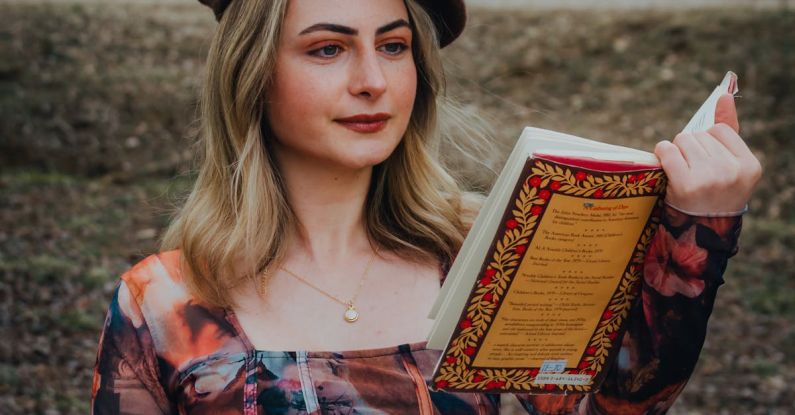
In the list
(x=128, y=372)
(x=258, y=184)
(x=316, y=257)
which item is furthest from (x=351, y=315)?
(x=128, y=372)

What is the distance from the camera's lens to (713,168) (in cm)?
140

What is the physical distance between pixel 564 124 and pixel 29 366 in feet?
14.9

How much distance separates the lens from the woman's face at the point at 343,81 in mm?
1805

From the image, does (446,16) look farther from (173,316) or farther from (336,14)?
(173,316)

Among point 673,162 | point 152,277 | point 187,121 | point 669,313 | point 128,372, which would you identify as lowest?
point 187,121

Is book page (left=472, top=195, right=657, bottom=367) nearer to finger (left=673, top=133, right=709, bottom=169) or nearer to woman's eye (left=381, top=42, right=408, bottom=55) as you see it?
finger (left=673, top=133, right=709, bottom=169)

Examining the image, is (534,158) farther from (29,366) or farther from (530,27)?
(530,27)

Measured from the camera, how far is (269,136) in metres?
2.05

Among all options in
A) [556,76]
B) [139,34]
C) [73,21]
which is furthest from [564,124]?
[73,21]

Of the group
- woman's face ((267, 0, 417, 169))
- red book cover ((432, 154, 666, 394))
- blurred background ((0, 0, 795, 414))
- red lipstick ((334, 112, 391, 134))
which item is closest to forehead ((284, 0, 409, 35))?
woman's face ((267, 0, 417, 169))

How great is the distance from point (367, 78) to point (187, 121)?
562 cm

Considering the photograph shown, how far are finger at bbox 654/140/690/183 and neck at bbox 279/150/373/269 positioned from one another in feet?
2.42

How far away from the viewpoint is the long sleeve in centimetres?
146

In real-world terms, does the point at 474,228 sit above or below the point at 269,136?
above
